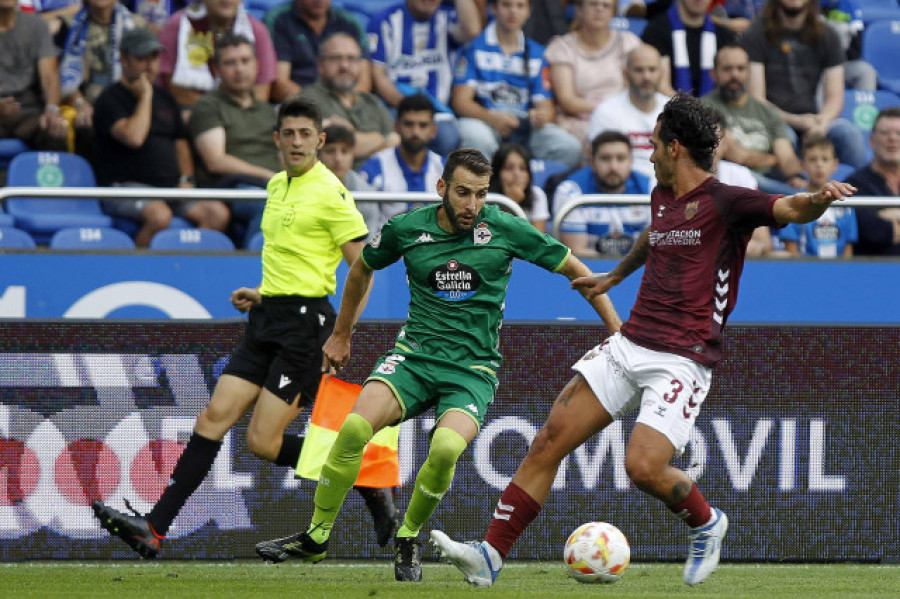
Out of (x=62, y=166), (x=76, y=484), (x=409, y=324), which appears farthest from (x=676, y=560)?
(x=62, y=166)

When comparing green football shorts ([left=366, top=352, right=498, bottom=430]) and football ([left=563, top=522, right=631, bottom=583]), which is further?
green football shorts ([left=366, top=352, right=498, bottom=430])

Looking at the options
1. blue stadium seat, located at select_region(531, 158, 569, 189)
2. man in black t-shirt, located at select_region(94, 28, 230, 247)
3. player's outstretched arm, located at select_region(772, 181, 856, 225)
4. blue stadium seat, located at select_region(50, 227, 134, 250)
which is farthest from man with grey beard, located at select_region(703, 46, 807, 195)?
player's outstretched arm, located at select_region(772, 181, 856, 225)

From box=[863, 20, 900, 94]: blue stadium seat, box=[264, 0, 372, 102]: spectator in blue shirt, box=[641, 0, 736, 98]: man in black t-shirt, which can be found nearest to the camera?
box=[264, 0, 372, 102]: spectator in blue shirt

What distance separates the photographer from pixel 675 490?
5426mm

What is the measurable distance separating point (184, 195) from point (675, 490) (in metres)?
4.25

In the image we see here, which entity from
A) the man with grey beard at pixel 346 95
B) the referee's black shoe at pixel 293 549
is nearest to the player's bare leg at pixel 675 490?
the referee's black shoe at pixel 293 549

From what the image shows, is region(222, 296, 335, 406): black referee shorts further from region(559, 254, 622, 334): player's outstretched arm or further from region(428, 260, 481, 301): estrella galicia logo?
region(559, 254, 622, 334): player's outstretched arm

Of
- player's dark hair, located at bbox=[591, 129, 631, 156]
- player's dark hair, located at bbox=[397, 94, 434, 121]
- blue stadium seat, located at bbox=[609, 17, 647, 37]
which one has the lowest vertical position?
player's dark hair, located at bbox=[591, 129, 631, 156]

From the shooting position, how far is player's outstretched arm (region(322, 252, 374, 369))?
6207 millimetres

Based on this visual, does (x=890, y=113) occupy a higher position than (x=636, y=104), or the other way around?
(x=636, y=104)

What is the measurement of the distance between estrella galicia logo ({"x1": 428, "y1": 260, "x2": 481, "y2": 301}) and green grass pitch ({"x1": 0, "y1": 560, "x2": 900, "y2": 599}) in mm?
1321

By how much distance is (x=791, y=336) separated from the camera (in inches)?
295

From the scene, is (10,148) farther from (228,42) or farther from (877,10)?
(877,10)

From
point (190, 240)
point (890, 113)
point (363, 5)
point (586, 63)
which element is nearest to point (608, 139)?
point (586, 63)
